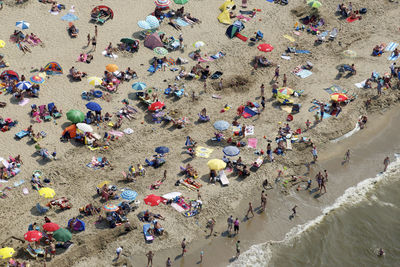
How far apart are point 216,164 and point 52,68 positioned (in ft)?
55.1

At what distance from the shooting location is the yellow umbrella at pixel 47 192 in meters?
35.1

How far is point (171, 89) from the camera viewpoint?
151ft

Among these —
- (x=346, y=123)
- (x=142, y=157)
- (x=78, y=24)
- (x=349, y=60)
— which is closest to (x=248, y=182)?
(x=142, y=157)

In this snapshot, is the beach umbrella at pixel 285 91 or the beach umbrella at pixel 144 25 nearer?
the beach umbrella at pixel 285 91

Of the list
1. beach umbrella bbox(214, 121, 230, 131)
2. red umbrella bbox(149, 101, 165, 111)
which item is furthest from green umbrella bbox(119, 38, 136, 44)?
beach umbrella bbox(214, 121, 230, 131)

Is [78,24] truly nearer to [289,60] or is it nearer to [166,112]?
[166,112]

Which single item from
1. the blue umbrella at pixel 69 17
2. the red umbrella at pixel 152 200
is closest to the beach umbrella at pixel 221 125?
the red umbrella at pixel 152 200

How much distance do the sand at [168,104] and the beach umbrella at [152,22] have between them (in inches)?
56.4

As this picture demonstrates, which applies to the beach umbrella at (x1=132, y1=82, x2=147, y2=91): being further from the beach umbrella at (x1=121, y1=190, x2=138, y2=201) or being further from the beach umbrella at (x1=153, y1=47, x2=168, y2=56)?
the beach umbrella at (x1=121, y1=190, x2=138, y2=201)

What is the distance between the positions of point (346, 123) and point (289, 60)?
8963 millimetres

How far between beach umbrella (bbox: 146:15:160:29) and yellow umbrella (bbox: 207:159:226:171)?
17.5m

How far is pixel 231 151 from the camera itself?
1571 inches

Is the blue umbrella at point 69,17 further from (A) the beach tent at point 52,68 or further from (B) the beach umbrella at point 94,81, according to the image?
(B) the beach umbrella at point 94,81

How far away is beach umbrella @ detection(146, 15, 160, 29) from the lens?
50.7 metres
